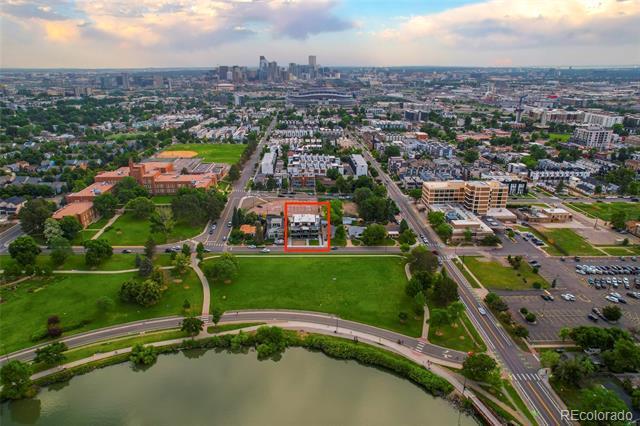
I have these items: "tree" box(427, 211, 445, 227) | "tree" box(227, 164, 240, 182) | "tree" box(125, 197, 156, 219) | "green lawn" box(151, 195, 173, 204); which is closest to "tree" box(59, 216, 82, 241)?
"tree" box(125, 197, 156, 219)

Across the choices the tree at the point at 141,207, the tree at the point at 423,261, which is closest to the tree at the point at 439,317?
the tree at the point at 423,261

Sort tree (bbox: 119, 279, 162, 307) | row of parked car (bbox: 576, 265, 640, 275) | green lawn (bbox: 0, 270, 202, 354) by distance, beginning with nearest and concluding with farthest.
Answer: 1. green lawn (bbox: 0, 270, 202, 354)
2. tree (bbox: 119, 279, 162, 307)
3. row of parked car (bbox: 576, 265, 640, 275)

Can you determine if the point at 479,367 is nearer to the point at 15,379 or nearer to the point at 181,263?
the point at 181,263

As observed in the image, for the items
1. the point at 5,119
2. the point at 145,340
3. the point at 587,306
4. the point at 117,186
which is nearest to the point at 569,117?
the point at 587,306

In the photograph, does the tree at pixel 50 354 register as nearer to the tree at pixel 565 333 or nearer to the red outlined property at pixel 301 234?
the red outlined property at pixel 301 234

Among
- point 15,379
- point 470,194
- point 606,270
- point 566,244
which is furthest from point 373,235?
point 15,379

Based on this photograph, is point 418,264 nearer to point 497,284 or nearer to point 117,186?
point 497,284

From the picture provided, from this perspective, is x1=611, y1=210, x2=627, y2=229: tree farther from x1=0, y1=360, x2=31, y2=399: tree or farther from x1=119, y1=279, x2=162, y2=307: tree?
x1=0, y1=360, x2=31, y2=399: tree
